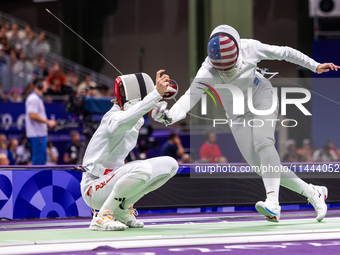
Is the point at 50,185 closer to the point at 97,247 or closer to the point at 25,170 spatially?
the point at 25,170

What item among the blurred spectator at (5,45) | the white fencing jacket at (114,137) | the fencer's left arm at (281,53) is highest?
the blurred spectator at (5,45)

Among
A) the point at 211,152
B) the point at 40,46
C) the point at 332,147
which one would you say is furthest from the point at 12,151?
the point at 332,147

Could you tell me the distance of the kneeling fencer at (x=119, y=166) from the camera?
3.09 meters

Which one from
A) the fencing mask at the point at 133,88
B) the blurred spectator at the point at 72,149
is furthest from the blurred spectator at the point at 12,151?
the fencing mask at the point at 133,88

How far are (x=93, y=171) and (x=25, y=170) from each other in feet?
3.77

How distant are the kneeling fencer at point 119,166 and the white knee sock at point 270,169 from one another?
64 centimetres

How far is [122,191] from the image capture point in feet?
10.2

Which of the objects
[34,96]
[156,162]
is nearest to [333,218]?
[156,162]

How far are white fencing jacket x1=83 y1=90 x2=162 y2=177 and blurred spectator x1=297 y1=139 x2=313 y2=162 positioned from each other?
14.7 feet

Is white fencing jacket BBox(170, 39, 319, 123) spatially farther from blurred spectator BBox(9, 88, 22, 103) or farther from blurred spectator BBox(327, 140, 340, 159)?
blurred spectator BBox(9, 88, 22, 103)

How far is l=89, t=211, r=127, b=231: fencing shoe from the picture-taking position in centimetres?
317

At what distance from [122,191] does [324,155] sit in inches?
191

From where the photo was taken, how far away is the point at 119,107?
3289 mm

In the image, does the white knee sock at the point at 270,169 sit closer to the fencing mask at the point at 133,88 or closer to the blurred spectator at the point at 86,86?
the fencing mask at the point at 133,88
